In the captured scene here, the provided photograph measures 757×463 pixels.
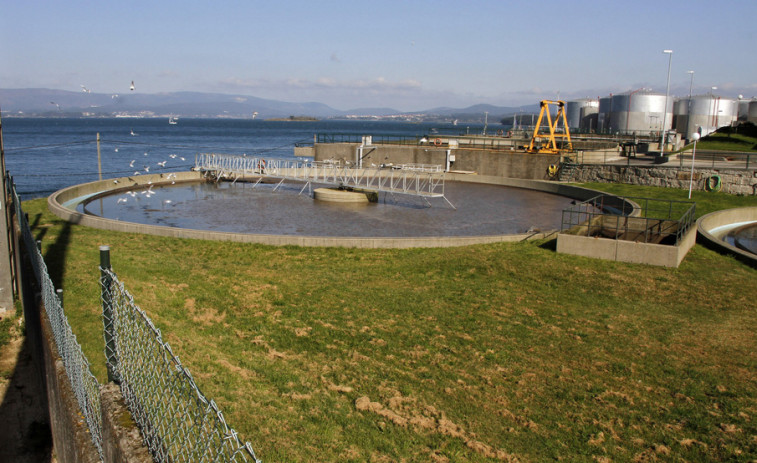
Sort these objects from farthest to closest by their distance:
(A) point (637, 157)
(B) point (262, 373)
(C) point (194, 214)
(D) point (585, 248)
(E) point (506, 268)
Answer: (A) point (637, 157)
(C) point (194, 214)
(D) point (585, 248)
(E) point (506, 268)
(B) point (262, 373)

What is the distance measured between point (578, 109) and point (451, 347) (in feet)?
271

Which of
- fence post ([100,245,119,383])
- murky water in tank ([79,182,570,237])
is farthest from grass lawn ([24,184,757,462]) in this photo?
murky water in tank ([79,182,570,237])

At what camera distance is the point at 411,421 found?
20.8 feet

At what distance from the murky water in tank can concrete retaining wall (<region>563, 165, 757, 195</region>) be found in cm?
445

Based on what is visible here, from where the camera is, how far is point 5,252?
8203 mm

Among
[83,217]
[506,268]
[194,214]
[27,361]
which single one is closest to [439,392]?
[27,361]

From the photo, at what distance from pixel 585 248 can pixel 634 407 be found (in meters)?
7.77

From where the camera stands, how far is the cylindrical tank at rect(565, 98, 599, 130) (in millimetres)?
82750

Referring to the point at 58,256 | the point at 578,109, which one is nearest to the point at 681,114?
the point at 578,109

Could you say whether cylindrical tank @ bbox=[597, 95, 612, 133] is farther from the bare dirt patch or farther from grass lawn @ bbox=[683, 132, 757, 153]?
the bare dirt patch

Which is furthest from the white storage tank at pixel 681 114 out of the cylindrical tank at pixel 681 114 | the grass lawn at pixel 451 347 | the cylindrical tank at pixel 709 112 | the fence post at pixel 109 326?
the fence post at pixel 109 326

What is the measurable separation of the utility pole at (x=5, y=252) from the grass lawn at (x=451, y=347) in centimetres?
83

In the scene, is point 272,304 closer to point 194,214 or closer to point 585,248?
point 585,248

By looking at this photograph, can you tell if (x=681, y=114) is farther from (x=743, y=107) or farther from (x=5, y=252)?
(x=5, y=252)
